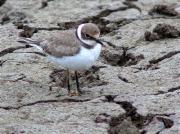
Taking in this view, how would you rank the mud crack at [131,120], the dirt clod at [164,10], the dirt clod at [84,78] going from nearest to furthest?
the mud crack at [131,120], the dirt clod at [84,78], the dirt clod at [164,10]

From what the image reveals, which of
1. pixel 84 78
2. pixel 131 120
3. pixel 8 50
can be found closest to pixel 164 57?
pixel 84 78

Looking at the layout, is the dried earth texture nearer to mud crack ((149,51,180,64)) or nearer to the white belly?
mud crack ((149,51,180,64))

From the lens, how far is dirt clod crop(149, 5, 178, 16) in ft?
22.2

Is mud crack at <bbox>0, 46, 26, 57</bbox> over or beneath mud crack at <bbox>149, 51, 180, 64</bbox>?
beneath

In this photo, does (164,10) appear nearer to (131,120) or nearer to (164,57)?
(164,57)

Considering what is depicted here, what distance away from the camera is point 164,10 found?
22.4 ft

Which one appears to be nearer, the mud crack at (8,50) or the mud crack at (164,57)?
the mud crack at (164,57)

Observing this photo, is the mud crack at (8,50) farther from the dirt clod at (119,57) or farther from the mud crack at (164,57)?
the mud crack at (164,57)

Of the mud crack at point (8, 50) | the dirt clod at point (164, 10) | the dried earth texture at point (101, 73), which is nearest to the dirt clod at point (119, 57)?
the dried earth texture at point (101, 73)

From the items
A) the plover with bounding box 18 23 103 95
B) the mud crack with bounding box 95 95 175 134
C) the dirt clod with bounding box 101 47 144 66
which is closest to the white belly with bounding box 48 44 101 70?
the plover with bounding box 18 23 103 95

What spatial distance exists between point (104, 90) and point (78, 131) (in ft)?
2.62

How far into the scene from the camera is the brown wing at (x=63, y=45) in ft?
15.4

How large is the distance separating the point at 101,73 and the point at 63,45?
2.13ft

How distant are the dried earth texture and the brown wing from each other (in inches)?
13.0
